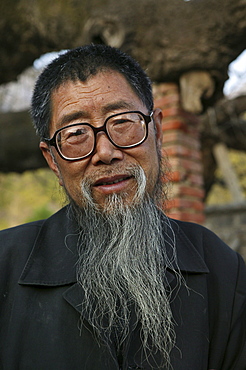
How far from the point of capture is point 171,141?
4.22 m

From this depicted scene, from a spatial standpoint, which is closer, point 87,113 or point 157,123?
point 87,113

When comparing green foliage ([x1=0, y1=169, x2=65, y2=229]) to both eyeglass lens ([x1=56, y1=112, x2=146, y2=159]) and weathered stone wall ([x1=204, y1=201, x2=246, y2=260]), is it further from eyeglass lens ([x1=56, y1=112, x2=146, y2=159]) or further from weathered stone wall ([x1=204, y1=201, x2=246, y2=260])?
weathered stone wall ([x1=204, y1=201, x2=246, y2=260])

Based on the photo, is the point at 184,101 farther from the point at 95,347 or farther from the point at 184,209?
the point at 95,347

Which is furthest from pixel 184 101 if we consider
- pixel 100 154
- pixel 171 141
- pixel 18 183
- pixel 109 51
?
→ pixel 18 183

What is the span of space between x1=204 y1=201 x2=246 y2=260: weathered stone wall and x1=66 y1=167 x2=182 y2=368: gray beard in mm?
5616

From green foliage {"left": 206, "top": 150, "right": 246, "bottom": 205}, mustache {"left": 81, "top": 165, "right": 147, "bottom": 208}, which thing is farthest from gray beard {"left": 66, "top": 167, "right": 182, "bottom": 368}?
green foliage {"left": 206, "top": 150, "right": 246, "bottom": 205}

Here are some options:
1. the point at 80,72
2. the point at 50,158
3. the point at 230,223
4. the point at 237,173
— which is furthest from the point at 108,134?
the point at 237,173

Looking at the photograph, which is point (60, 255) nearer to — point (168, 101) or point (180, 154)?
point (180, 154)

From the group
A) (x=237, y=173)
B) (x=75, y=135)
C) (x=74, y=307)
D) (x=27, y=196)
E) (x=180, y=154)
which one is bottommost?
(x=74, y=307)

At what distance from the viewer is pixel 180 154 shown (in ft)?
13.8

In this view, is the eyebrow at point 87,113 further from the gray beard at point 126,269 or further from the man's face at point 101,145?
the gray beard at point 126,269

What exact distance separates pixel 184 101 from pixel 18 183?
16008mm

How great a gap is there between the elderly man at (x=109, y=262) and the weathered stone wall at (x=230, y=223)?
5.48 metres

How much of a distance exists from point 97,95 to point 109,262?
78cm
